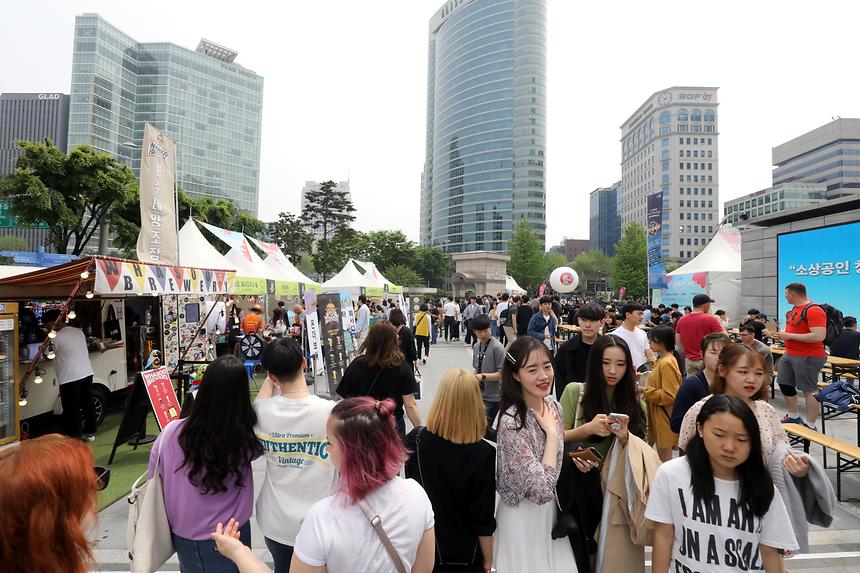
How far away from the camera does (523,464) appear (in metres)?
2.12

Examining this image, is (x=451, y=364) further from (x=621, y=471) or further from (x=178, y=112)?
(x=178, y=112)

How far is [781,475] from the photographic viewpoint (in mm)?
2186

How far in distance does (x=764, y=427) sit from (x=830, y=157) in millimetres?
116576

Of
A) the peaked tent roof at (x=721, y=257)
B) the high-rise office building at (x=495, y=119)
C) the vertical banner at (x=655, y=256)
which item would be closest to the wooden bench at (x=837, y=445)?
the peaked tent roof at (x=721, y=257)

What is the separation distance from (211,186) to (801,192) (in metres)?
115

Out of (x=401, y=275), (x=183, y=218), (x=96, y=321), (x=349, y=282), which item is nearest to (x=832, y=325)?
(x=96, y=321)

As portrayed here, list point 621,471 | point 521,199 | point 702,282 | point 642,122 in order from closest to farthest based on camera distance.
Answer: point 621,471
point 702,282
point 521,199
point 642,122

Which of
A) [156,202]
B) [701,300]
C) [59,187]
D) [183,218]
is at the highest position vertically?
[183,218]

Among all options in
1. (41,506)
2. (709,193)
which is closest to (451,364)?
(41,506)

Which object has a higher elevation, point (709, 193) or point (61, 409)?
point (709, 193)

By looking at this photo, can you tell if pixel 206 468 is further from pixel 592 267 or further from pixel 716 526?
pixel 592 267

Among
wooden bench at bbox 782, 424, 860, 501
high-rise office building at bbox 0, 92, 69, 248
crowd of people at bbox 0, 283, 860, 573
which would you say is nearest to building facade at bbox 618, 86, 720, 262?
wooden bench at bbox 782, 424, 860, 501

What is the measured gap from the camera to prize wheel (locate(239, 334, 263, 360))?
31.9ft

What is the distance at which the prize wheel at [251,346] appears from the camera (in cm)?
973
